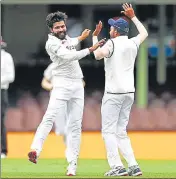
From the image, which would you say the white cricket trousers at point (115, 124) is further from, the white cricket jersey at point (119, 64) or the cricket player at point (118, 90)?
the white cricket jersey at point (119, 64)

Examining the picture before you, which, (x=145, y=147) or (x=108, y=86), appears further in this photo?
(x=145, y=147)

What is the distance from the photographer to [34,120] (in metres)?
20.7

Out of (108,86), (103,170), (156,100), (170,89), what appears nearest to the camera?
(108,86)

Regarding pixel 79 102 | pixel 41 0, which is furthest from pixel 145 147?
pixel 79 102

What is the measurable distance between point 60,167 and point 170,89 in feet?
37.5

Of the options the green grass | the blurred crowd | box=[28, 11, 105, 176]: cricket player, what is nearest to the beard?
box=[28, 11, 105, 176]: cricket player

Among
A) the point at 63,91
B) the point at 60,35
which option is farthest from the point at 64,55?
the point at 63,91

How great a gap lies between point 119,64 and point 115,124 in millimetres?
685

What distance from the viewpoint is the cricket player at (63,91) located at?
44.4ft

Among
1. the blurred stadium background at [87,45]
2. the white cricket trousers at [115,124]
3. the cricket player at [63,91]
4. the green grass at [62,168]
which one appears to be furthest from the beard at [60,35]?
the blurred stadium background at [87,45]

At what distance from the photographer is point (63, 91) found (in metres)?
13.6

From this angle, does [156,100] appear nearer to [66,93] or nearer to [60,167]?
[60,167]

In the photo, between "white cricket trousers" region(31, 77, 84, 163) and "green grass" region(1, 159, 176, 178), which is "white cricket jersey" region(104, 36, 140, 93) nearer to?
"white cricket trousers" region(31, 77, 84, 163)

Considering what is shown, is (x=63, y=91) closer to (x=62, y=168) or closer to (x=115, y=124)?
(x=115, y=124)
